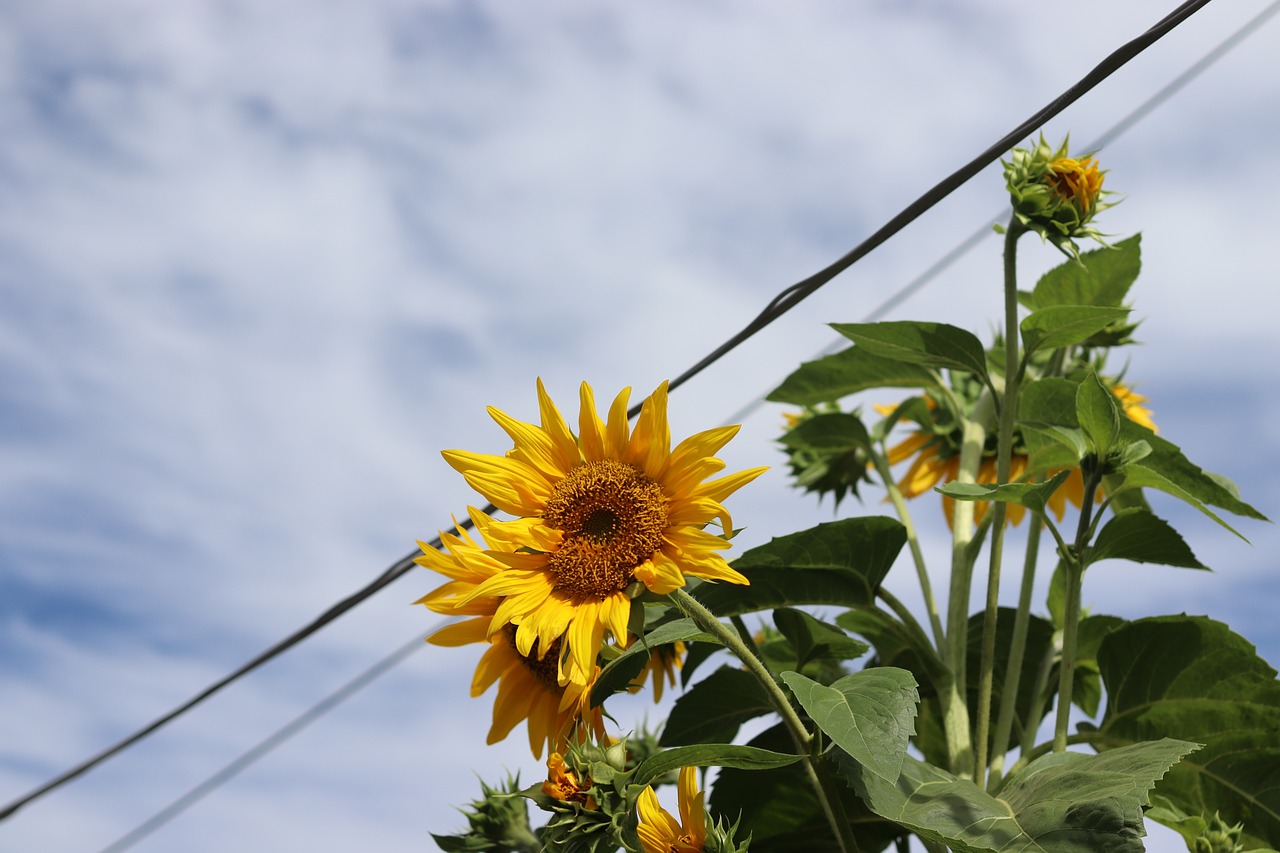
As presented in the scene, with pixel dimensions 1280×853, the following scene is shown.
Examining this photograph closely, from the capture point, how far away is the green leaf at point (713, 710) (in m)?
1.37

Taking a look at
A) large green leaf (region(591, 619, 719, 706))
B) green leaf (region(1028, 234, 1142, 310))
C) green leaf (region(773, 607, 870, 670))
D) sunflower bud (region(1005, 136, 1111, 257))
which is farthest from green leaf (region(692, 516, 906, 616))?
green leaf (region(1028, 234, 1142, 310))

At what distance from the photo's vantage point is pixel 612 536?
1.02 metres

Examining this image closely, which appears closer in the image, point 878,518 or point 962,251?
point 878,518

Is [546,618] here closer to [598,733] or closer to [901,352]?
[598,733]

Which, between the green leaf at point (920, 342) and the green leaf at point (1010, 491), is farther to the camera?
the green leaf at point (920, 342)

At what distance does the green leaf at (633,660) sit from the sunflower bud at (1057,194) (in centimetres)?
58

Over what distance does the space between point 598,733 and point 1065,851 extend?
1.47ft

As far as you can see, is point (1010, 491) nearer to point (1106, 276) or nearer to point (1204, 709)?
point (1204, 709)

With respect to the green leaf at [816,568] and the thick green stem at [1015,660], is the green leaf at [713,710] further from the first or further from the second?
the thick green stem at [1015,660]

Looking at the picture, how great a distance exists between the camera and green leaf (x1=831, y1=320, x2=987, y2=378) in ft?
4.40

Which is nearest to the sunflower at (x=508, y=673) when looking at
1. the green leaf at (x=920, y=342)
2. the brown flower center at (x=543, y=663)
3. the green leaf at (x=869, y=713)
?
the brown flower center at (x=543, y=663)

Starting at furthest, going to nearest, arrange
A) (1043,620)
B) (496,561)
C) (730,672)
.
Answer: (1043,620)
(730,672)
(496,561)

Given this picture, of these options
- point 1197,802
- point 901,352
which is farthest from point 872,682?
point 1197,802

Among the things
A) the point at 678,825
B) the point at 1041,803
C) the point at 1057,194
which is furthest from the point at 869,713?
the point at 1057,194
